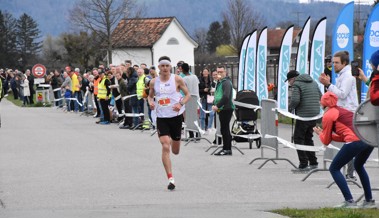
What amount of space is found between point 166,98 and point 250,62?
45.6 ft

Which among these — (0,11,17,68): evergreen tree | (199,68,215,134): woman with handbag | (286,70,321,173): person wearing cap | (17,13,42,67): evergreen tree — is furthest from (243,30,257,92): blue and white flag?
(17,13,42,67): evergreen tree

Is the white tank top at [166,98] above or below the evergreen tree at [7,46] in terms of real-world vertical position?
above

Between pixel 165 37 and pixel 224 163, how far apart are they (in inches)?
3542

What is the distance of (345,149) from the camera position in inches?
425

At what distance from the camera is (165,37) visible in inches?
4213

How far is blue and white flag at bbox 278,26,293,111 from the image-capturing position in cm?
2471

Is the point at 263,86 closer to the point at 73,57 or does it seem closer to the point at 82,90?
the point at 82,90

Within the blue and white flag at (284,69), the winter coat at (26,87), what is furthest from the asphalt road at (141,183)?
the winter coat at (26,87)

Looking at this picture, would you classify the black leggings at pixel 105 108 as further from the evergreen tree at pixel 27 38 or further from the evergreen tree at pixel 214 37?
the evergreen tree at pixel 214 37

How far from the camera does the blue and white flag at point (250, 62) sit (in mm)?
27328

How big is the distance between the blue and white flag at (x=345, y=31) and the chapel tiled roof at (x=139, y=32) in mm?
65975

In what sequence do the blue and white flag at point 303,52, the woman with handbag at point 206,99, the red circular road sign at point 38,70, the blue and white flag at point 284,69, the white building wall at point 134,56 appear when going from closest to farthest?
the blue and white flag at point 303,52 < the blue and white flag at point 284,69 < the woman with handbag at point 206,99 < the red circular road sign at point 38,70 < the white building wall at point 134,56

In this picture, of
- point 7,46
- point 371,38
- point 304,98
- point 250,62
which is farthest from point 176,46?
point 304,98

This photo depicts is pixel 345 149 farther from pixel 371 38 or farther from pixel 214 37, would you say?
pixel 214 37
